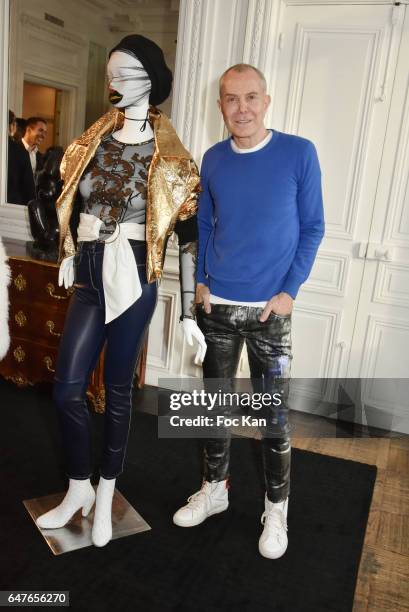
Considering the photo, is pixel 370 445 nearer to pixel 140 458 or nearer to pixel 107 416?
pixel 140 458

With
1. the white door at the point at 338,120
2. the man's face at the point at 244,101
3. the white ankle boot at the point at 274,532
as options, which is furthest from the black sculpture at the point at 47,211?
the white ankle boot at the point at 274,532

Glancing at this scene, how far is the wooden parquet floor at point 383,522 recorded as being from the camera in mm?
1991

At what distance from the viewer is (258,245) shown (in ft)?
6.56

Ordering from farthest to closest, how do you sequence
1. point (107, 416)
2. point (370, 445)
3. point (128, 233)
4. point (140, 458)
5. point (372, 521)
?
point (370, 445) → point (140, 458) → point (372, 521) → point (107, 416) → point (128, 233)

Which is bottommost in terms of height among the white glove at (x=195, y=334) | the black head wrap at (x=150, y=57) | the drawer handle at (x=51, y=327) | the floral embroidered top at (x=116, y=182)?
the drawer handle at (x=51, y=327)

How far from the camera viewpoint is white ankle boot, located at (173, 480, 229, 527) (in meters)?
2.26

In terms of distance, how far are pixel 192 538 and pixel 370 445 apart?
1434mm

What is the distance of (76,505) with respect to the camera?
6.95ft

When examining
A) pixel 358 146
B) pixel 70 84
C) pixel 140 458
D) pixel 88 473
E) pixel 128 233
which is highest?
pixel 70 84

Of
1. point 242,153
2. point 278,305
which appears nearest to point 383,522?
point 278,305

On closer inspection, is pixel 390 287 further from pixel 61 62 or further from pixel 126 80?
pixel 61 62

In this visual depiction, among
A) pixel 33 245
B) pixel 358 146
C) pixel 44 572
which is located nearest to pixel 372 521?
pixel 44 572

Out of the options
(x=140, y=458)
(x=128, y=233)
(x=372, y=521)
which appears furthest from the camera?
(x=140, y=458)

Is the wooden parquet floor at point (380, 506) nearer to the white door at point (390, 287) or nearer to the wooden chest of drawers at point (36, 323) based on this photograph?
the white door at point (390, 287)
